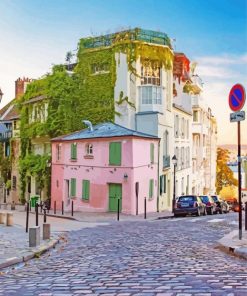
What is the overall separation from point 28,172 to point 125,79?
13.2 metres

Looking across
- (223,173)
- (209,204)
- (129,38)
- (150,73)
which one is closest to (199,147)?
(150,73)

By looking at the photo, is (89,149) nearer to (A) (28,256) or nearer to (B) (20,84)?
(A) (28,256)

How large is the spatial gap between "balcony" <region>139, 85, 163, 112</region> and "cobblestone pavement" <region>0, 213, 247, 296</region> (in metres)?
24.6

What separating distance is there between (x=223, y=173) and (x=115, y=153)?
50.5 meters

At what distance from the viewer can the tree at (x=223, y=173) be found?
78.2m

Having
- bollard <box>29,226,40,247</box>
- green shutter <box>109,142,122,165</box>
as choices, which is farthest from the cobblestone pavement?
green shutter <box>109,142,122,165</box>

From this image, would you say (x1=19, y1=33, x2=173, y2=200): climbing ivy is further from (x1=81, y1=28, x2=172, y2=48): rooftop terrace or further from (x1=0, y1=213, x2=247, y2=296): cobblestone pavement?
(x1=0, y1=213, x2=247, y2=296): cobblestone pavement

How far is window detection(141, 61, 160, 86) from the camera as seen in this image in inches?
1506

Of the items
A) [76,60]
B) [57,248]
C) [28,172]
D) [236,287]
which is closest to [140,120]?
[76,60]

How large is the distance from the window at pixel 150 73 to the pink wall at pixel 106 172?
5348 millimetres

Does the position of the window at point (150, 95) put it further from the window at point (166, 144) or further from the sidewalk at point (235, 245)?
the sidewalk at point (235, 245)

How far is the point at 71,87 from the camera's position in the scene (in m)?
39.9

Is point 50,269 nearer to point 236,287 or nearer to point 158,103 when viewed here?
point 236,287

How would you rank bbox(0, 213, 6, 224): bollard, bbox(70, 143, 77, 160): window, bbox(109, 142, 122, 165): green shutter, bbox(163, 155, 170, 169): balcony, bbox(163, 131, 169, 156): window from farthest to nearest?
bbox(163, 131, 169, 156): window → bbox(163, 155, 170, 169): balcony → bbox(70, 143, 77, 160): window → bbox(109, 142, 122, 165): green shutter → bbox(0, 213, 6, 224): bollard
